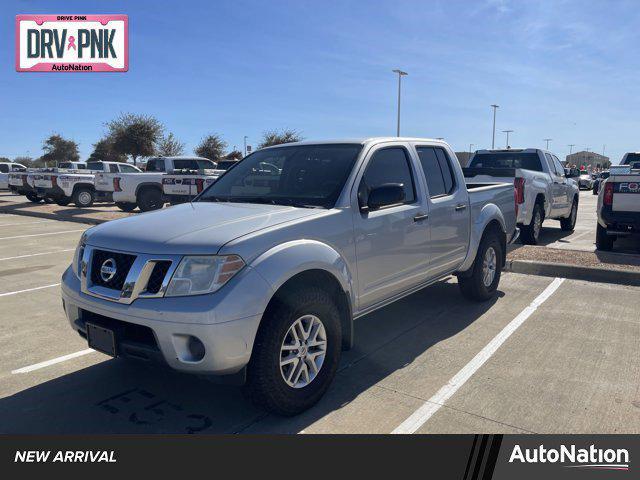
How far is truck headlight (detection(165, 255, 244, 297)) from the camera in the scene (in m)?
2.87

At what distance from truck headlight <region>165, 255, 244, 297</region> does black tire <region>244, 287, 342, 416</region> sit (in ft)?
1.19

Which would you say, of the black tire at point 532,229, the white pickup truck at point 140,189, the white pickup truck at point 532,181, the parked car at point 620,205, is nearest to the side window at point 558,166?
the white pickup truck at point 532,181

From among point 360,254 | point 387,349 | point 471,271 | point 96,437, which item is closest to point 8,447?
point 96,437

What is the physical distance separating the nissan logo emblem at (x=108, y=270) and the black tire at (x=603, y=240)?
829 centimetres

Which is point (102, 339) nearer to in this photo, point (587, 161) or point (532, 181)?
Answer: point (532, 181)

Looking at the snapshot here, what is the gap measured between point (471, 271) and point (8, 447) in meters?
4.48

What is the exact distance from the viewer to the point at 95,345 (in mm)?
3217

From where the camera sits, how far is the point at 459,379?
3.85 meters

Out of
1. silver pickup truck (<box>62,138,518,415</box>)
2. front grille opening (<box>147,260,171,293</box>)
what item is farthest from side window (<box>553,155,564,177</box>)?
front grille opening (<box>147,260,171,293</box>)

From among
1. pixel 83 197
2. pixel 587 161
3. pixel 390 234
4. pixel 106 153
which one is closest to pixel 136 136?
pixel 106 153

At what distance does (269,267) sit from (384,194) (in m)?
1.15

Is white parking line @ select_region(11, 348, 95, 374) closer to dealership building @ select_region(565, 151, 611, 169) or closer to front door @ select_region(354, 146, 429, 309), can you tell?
front door @ select_region(354, 146, 429, 309)

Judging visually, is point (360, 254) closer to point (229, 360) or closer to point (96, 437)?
point (229, 360)

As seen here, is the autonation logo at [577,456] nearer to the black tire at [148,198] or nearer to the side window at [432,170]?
the side window at [432,170]
